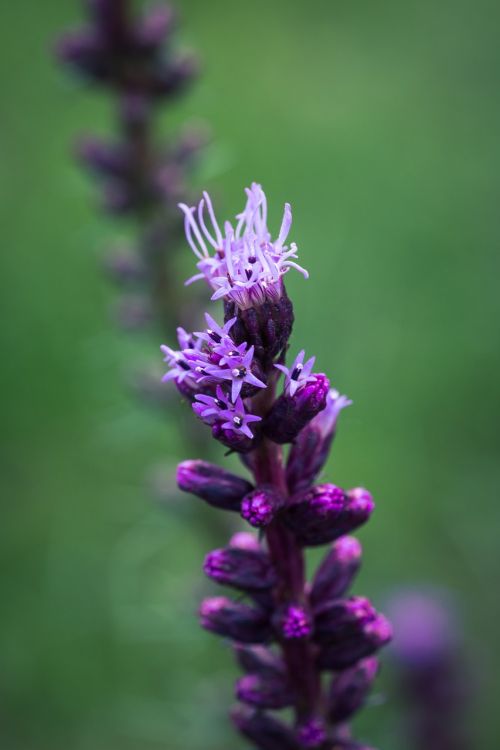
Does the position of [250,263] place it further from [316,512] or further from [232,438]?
[316,512]

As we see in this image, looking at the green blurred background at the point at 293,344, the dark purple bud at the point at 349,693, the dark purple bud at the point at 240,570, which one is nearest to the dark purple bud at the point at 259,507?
the dark purple bud at the point at 240,570

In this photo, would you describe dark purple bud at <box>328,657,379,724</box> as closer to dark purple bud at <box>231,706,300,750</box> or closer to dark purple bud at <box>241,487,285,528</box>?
dark purple bud at <box>231,706,300,750</box>

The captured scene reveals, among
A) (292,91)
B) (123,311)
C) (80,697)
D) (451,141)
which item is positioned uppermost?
(292,91)

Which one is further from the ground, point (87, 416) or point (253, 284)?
point (87, 416)

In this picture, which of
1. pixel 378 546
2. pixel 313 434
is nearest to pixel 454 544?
pixel 378 546

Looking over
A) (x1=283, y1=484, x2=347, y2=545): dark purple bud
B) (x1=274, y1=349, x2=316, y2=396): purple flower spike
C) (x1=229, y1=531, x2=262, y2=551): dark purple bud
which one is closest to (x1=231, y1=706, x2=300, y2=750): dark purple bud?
(x1=229, y1=531, x2=262, y2=551): dark purple bud

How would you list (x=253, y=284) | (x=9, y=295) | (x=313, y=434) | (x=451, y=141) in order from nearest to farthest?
(x=253, y=284) < (x=313, y=434) < (x=9, y=295) < (x=451, y=141)

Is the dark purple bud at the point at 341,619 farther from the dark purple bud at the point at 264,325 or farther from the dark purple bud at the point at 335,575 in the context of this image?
the dark purple bud at the point at 264,325

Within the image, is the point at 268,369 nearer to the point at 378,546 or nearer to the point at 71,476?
the point at 378,546
